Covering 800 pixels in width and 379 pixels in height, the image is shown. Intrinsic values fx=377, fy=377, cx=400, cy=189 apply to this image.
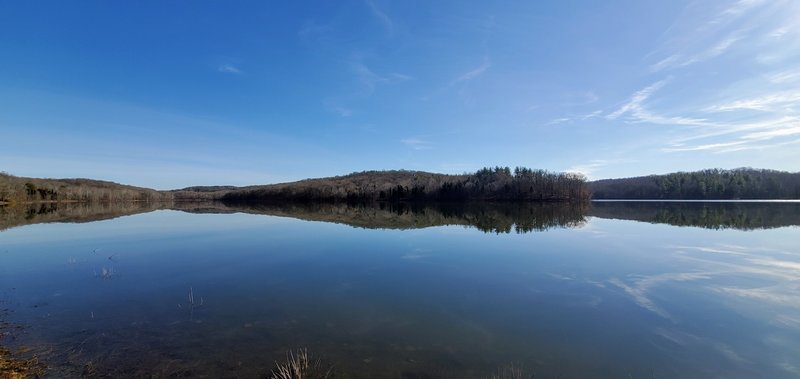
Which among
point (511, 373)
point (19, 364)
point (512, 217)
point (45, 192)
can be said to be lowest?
point (511, 373)

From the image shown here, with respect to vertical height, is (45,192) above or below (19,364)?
above

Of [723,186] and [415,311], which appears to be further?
[723,186]

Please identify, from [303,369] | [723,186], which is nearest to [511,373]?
[303,369]

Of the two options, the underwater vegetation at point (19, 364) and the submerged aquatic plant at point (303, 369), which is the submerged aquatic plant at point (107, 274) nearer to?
the underwater vegetation at point (19, 364)

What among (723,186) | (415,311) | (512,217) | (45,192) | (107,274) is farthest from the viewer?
(723,186)

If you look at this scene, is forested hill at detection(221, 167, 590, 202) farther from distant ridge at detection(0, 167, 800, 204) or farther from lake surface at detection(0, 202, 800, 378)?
lake surface at detection(0, 202, 800, 378)

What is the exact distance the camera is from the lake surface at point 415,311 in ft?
18.3

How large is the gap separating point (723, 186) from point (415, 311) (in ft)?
435

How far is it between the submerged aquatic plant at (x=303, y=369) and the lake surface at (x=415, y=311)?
0.19m

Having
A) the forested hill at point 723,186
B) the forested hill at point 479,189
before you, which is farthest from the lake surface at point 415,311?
the forested hill at point 723,186

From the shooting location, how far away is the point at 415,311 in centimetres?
799

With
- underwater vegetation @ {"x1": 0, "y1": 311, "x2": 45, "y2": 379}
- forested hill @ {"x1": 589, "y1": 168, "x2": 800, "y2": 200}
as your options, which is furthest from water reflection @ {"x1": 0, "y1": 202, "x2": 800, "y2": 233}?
forested hill @ {"x1": 589, "y1": 168, "x2": 800, "y2": 200}

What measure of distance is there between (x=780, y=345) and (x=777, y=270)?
8.25 metres

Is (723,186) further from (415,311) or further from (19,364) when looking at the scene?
(19,364)
